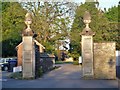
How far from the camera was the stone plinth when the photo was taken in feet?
72.8

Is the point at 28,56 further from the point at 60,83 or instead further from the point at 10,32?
A: the point at 10,32

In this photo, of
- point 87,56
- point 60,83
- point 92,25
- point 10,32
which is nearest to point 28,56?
point 87,56

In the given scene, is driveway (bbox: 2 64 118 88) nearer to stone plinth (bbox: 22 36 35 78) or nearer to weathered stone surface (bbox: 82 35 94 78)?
weathered stone surface (bbox: 82 35 94 78)

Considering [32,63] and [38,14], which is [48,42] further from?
[32,63]

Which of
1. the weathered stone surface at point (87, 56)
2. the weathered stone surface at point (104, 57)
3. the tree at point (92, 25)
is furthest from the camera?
the tree at point (92, 25)

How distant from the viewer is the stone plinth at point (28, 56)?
72.8 ft

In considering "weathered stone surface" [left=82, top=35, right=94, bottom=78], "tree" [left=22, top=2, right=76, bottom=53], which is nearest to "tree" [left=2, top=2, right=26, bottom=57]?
"tree" [left=22, top=2, right=76, bottom=53]

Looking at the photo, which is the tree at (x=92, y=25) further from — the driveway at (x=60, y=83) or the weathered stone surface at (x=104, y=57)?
the driveway at (x=60, y=83)

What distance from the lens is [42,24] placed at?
52500 millimetres

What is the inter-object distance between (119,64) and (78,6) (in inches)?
625

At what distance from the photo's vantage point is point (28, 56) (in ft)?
73.1

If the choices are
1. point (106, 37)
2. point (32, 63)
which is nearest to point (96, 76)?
point (32, 63)

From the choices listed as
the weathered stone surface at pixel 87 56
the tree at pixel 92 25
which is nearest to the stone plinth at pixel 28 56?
the weathered stone surface at pixel 87 56

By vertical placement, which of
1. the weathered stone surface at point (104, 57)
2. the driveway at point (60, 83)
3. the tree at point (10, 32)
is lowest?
the driveway at point (60, 83)
